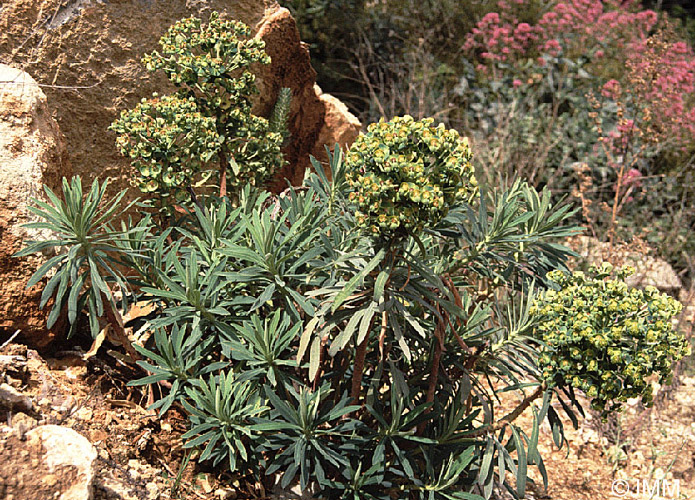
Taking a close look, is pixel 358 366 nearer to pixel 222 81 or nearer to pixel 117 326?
pixel 117 326

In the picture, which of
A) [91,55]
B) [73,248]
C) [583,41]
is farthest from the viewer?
[583,41]

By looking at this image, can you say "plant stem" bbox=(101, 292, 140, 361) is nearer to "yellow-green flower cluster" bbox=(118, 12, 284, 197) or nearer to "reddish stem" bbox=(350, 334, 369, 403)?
"yellow-green flower cluster" bbox=(118, 12, 284, 197)

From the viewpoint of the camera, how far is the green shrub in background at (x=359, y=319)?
2.01 metres

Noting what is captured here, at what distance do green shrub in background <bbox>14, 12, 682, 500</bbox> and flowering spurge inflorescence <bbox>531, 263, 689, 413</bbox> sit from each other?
1 cm

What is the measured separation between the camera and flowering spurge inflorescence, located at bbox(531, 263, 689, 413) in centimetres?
202

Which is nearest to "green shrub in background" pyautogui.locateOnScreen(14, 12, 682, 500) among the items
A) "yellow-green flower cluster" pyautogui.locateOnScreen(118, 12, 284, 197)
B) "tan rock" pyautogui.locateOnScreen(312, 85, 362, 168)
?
"yellow-green flower cluster" pyautogui.locateOnScreen(118, 12, 284, 197)

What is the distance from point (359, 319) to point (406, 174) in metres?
0.53

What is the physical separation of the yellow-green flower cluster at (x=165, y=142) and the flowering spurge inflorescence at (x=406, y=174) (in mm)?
915

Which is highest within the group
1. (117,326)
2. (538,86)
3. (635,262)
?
(117,326)

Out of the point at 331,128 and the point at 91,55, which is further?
the point at 331,128

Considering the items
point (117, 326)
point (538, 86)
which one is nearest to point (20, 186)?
point (117, 326)

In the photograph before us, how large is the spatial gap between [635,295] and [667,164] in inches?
192

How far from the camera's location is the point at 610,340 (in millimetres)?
2020

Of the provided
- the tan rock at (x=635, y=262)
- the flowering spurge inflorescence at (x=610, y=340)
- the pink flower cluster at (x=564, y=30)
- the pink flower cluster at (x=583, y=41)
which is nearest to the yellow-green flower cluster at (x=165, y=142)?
the flowering spurge inflorescence at (x=610, y=340)
